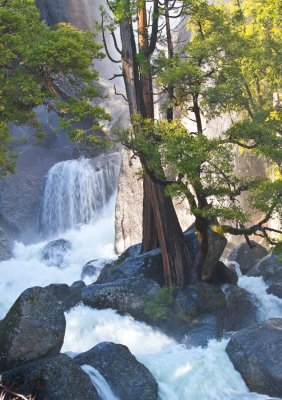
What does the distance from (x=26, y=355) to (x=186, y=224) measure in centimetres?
1815

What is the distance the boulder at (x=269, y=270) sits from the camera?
1944cm

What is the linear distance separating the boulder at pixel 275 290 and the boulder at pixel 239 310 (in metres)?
1.64

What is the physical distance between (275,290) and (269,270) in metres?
1.64

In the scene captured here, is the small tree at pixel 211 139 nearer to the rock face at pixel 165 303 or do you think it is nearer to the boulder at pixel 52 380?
the rock face at pixel 165 303

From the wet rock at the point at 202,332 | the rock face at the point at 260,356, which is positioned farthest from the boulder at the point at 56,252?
the rock face at the point at 260,356

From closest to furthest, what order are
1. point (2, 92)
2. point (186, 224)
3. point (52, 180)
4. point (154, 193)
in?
point (2, 92), point (154, 193), point (186, 224), point (52, 180)

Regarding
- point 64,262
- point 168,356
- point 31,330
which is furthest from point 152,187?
point 64,262

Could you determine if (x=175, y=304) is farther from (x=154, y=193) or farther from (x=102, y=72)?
(x=102, y=72)

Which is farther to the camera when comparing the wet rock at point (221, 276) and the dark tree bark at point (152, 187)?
the wet rock at point (221, 276)

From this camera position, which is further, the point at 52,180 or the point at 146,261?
the point at 52,180

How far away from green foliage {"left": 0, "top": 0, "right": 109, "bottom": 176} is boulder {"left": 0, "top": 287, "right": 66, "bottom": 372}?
191 inches

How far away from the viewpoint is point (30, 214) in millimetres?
37000

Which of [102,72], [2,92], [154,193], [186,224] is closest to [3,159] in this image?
[2,92]

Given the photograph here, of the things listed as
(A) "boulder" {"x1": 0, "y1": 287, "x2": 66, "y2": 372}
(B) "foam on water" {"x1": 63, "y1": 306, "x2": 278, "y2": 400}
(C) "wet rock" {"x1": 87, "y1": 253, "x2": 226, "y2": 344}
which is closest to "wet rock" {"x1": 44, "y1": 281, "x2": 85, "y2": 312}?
(C) "wet rock" {"x1": 87, "y1": 253, "x2": 226, "y2": 344}
